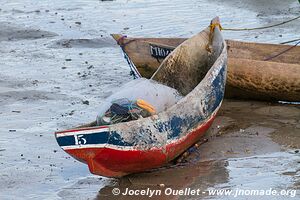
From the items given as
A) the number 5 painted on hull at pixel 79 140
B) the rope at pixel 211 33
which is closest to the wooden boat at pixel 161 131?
the number 5 painted on hull at pixel 79 140

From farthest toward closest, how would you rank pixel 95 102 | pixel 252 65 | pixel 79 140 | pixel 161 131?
pixel 95 102 < pixel 252 65 < pixel 161 131 < pixel 79 140

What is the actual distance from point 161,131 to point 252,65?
9.04 feet

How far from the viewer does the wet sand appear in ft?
→ 30.1

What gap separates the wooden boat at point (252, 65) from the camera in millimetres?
11359

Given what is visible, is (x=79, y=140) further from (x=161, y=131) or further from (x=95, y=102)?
(x=95, y=102)

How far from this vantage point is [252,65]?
451 inches

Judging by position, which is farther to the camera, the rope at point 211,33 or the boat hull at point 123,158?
the rope at point 211,33

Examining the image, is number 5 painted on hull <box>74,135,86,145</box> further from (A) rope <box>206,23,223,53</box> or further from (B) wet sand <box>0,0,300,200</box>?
(A) rope <box>206,23,223,53</box>

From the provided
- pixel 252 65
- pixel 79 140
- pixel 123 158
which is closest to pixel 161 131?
pixel 123 158

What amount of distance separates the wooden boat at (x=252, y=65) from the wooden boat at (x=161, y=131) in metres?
0.59

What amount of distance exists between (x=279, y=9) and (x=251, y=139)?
7439 mm

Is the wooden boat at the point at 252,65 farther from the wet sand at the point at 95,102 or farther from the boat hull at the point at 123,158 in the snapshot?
the boat hull at the point at 123,158

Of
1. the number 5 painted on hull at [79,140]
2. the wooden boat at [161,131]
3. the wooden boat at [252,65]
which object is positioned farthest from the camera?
the wooden boat at [252,65]

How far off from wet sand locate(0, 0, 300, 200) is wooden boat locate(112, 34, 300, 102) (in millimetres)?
191
